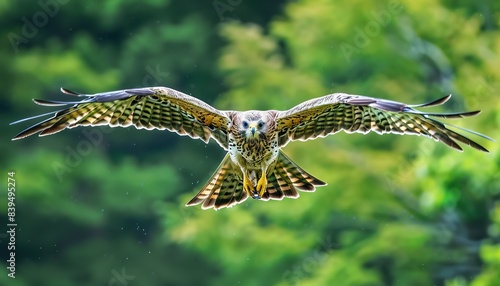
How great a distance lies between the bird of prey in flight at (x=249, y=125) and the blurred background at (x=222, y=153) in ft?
14.1

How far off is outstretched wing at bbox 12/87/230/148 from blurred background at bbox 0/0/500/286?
16.4 feet

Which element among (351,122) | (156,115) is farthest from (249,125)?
(351,122)

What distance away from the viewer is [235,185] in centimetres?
912

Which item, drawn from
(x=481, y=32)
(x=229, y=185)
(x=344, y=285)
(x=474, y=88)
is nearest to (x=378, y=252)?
(x=344, y=285)

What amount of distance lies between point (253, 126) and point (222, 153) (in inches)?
603

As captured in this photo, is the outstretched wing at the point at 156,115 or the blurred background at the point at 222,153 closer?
the outstretched wing at the point at 156,115

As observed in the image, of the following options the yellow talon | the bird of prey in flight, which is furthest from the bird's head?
the yellow talon

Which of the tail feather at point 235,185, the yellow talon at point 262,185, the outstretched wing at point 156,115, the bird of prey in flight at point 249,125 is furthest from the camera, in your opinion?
the tail feather at point 235,185

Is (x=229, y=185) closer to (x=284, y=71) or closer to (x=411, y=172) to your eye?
(x=411, y=172)

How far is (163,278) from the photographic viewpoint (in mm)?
24562

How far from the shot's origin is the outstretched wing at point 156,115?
8.48 metres

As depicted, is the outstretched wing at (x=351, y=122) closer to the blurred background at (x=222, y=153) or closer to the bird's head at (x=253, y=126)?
the bird's head at (x=253, y=126)

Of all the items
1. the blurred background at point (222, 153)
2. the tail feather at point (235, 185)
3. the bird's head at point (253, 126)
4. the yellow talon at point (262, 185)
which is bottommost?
the yellow talon at point (262, 185)

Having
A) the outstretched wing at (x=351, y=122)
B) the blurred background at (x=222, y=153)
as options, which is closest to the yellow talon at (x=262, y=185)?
the outstretched wing at (x=351, y=122)
